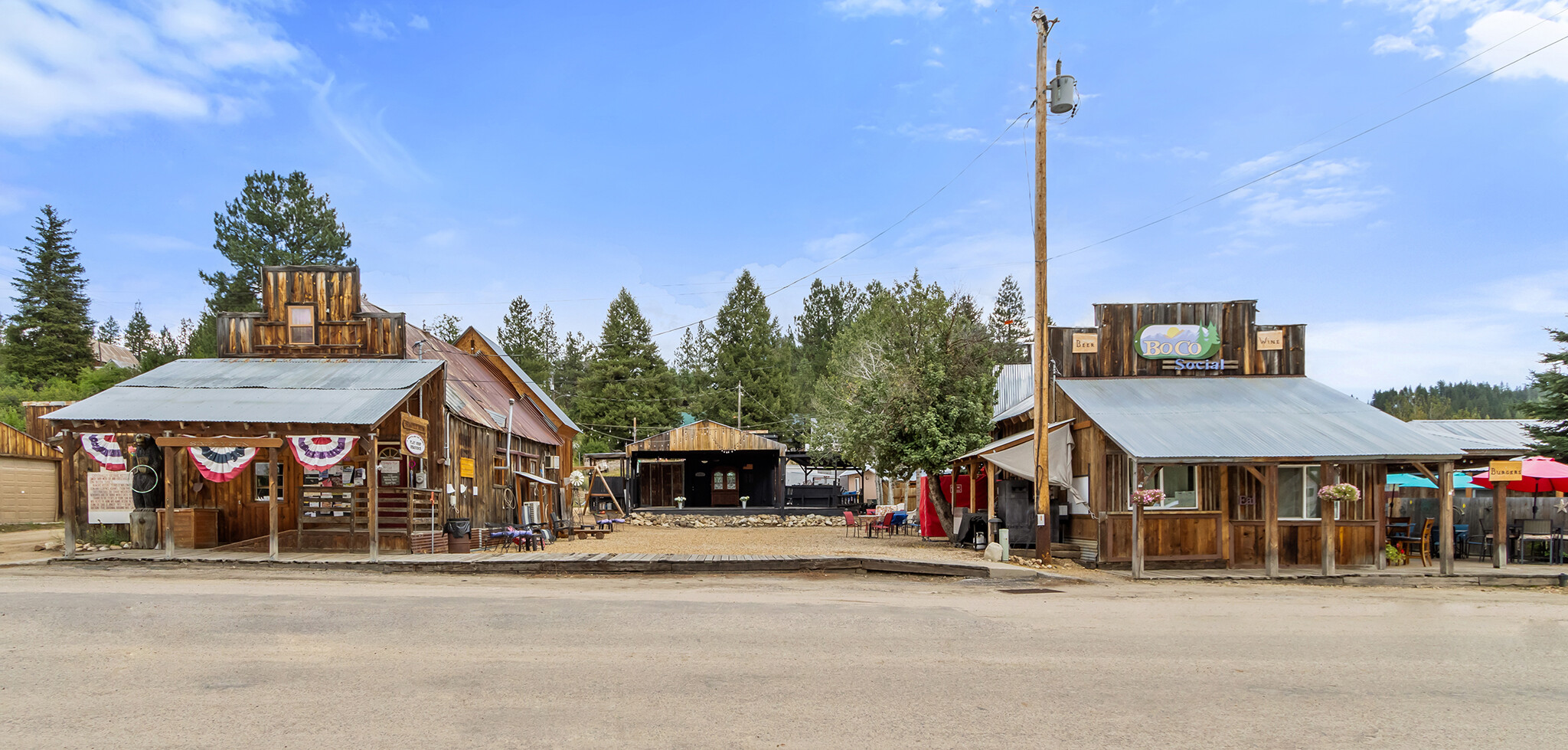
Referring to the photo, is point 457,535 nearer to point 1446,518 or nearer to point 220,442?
point 220,442

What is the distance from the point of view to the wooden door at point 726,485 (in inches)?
1597

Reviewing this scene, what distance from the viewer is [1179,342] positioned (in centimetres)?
1962

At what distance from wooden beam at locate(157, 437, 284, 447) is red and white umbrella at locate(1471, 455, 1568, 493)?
71.0 ft

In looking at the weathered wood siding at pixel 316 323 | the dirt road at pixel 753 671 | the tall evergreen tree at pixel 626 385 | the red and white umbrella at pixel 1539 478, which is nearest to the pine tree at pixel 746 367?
the tall evergreen tree at pixel 626 385

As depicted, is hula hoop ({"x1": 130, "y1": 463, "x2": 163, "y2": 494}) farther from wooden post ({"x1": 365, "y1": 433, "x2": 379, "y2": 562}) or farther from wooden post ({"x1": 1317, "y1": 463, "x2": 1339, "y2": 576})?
wooden post ({"x1": 1317, "y1": 463, "x2": 1339, "y2": 576})

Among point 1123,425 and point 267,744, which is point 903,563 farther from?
point 267,744

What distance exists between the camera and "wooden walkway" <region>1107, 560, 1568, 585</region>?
15.3m

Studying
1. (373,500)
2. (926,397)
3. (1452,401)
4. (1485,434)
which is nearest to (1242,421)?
(926,397)

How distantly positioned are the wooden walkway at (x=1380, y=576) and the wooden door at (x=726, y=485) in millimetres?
25337

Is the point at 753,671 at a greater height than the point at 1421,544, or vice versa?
the point at 753,671

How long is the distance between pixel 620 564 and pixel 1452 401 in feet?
368

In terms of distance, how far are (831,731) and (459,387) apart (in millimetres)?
20358

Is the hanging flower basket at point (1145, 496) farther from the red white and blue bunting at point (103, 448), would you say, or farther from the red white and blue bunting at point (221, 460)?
the red white and blue bunting at point (103, 448)

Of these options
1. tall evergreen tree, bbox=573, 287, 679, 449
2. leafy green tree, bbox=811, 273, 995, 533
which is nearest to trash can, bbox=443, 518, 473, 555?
leafy green tree, bbox=811, 273, 995, 533
